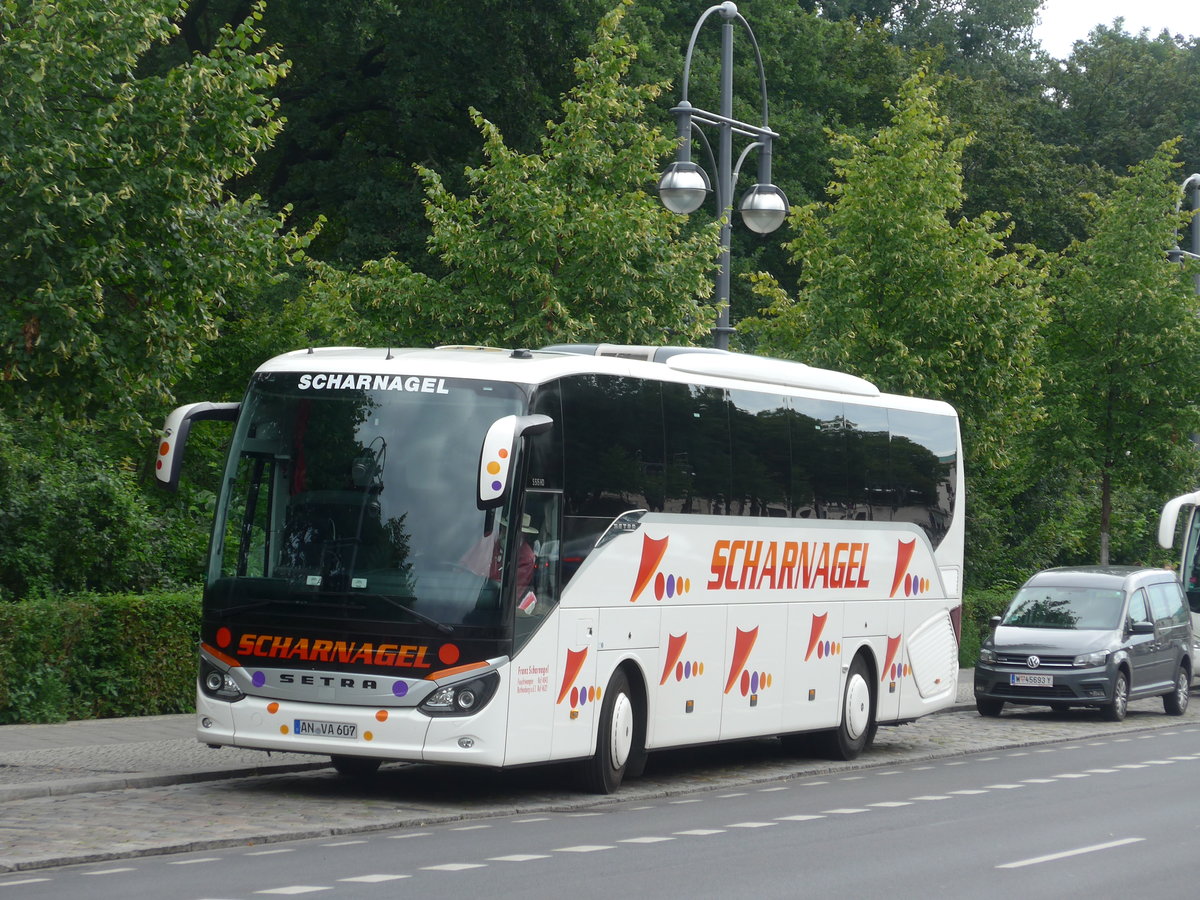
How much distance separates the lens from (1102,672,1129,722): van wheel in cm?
2430

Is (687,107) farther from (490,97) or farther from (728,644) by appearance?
(490,97)

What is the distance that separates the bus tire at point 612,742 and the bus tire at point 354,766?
2014 mm

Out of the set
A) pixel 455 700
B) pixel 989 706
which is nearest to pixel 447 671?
pixel 455 700

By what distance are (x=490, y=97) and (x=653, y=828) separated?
2628 cm

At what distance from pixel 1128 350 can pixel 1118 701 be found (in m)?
10.7

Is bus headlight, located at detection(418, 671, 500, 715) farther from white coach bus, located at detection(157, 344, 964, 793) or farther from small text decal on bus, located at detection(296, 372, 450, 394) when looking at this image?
small text decal on bus, located at detection(296, 372, 450, 394)

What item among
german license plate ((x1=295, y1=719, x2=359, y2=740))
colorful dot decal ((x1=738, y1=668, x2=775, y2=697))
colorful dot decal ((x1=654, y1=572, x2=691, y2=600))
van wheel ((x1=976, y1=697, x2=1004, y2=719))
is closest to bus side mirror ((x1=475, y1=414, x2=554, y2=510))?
german license plate ((x1=295, y1=719, x2=359, y2=740))

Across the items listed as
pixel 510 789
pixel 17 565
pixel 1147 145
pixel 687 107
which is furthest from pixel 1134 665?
pixel 1147 145

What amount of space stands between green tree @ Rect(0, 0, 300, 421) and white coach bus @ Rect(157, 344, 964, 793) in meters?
2.62

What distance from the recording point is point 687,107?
2197 centimetres

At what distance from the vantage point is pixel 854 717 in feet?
61.6

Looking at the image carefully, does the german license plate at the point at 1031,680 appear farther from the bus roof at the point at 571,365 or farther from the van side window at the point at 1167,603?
the bus roof at the point at 571,365

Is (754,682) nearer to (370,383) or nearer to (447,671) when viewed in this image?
(447,671)

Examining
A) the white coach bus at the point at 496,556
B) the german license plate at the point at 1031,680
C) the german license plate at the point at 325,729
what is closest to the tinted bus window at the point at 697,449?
the white coach bus at the point at 496,556
